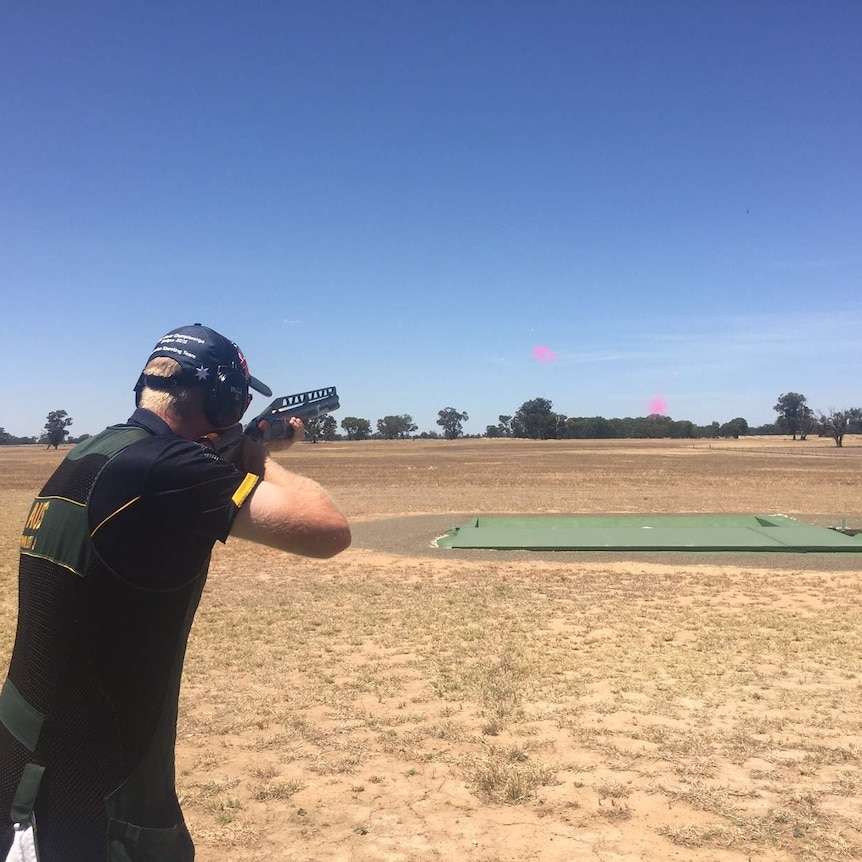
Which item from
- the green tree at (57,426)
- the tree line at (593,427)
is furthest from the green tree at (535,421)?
the green tree at (57,426)

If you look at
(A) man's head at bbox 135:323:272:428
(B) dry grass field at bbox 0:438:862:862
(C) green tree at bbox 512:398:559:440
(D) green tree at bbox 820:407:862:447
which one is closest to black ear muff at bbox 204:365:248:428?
(A) man's head at bbox 135:323:272:428

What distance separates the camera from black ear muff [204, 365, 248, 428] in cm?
196

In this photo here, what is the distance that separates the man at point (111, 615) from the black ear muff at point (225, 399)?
0.17 metres

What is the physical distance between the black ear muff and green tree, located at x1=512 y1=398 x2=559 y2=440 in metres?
137

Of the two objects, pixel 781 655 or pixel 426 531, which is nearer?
pixel 781 655

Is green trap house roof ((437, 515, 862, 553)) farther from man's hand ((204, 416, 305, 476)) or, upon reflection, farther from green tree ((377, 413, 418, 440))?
green tree ((377, 413, 418, 440))

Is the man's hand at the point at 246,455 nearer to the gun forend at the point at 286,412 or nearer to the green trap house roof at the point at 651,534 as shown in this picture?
the gun forend at the point at 286,412

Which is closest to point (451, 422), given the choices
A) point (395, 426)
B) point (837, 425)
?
point (395, 426)

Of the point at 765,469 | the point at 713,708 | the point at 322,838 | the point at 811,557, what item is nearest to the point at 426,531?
the point at 811,557

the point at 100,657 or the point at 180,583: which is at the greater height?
the point at 180,583

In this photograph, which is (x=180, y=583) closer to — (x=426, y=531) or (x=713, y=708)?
(x=713, y=708)

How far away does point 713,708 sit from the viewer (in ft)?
19.3

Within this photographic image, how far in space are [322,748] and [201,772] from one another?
84cm

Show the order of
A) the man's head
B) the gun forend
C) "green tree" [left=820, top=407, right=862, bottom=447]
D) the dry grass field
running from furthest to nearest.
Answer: "green tree" [left=820, top=407, right=862, bottom=447]
the dry grass field
the gun forend
the man's head
